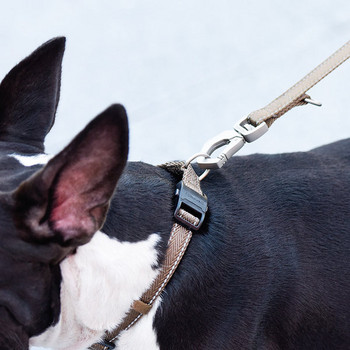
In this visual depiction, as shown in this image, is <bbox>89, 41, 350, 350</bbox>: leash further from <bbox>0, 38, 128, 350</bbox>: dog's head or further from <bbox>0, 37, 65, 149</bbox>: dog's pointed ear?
<bbox>0, 37, 65, 149</bbox>: dog's pointed ear

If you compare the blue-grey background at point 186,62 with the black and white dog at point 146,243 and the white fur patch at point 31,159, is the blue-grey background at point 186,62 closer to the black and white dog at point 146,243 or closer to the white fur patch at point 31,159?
the black and white dog at point 146,243

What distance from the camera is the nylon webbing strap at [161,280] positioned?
2363 millimetres

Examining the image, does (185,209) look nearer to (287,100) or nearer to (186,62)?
(287,100)

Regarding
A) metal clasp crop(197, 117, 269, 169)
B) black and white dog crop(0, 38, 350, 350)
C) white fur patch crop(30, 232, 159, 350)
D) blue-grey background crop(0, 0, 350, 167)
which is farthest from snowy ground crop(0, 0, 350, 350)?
white fur patch crop(30, 232, 159, 350)

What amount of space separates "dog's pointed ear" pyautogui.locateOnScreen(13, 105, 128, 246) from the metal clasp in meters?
0.71

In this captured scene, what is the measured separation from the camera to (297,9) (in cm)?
598

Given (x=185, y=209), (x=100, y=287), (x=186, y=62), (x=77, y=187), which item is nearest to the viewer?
(x=77, y=187)

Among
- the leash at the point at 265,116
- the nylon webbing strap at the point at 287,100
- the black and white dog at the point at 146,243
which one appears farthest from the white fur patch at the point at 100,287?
the nylon webbing strap at the point at 287,100

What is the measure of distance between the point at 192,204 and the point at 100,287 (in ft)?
1.44

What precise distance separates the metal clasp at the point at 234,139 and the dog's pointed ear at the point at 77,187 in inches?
28.1

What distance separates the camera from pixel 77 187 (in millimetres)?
2027

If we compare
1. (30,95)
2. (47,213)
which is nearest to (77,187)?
(47,213)

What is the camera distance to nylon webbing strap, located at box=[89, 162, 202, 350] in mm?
2363

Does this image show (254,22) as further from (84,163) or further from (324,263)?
(84,163)
